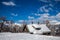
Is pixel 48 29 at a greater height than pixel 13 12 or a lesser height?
lesser

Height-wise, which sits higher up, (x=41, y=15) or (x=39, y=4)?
(x=39, y=4)

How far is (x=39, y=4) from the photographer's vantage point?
526 centimetres

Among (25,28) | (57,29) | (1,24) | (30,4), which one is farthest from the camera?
(25,28)

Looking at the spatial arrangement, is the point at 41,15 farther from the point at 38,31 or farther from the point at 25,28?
the point at 25,28

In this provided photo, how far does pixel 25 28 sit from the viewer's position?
775 cm

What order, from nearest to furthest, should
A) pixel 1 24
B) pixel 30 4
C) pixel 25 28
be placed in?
pixel 30 4, pixel 1 24, pixel 25 28

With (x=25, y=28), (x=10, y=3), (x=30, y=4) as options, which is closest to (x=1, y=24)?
(x=25, y=28)

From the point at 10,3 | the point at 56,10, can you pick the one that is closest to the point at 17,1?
the point at 10,3

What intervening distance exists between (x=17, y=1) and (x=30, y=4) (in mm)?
517

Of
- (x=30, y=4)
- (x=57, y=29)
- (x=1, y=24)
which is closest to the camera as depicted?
(x=30, y=4)

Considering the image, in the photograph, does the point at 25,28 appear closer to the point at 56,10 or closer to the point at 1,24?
the point at 1,24

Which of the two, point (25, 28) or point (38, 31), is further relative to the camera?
point (25, 28)

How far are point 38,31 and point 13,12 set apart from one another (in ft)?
5.46

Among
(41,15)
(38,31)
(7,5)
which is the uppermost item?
(7,5)
